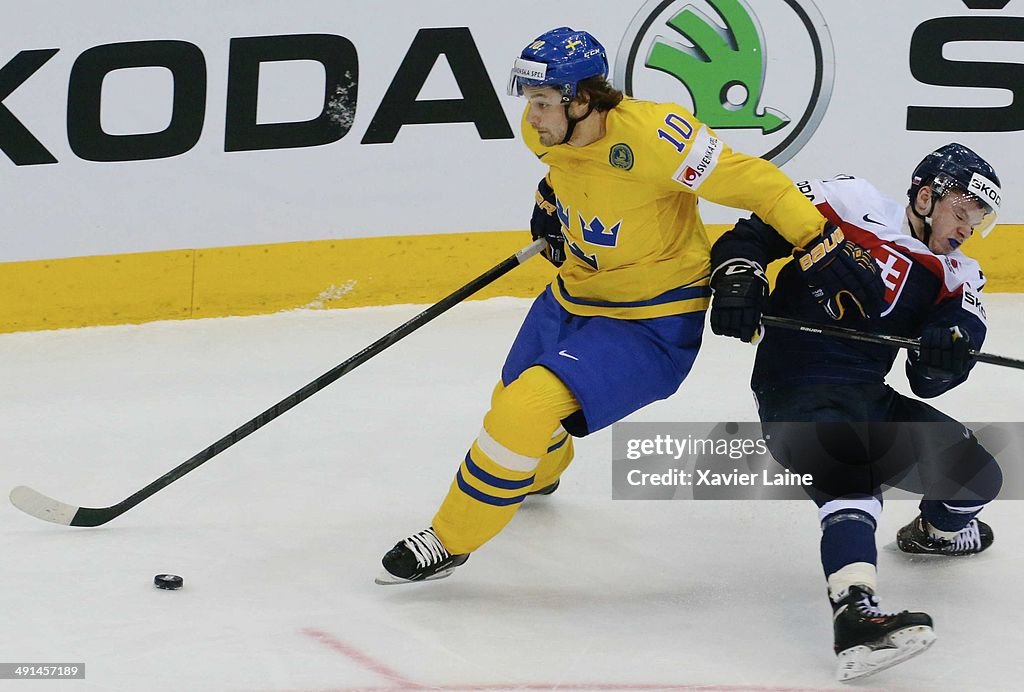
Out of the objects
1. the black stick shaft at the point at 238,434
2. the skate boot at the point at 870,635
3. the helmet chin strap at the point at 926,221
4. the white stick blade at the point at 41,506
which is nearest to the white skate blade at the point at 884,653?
the skate boot at the point at 870,635

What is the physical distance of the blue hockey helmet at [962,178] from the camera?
287cm

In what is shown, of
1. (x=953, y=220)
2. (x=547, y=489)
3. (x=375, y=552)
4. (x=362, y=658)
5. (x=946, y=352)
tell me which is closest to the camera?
(x=362, y=658)

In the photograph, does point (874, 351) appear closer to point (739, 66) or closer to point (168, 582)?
point (168, 582)

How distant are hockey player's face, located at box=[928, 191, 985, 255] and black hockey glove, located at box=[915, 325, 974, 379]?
0.21 metres

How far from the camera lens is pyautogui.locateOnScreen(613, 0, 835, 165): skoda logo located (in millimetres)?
4805

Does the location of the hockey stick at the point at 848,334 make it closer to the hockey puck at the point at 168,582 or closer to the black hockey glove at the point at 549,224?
the black hockey glove at the point at 549,224

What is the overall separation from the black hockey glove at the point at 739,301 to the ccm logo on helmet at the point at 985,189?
1.53 feet

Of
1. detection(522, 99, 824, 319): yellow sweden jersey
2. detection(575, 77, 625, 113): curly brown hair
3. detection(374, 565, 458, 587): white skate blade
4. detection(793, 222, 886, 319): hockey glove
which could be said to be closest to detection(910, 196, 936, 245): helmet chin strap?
detection(793, 222, 886, 319): hockey glove

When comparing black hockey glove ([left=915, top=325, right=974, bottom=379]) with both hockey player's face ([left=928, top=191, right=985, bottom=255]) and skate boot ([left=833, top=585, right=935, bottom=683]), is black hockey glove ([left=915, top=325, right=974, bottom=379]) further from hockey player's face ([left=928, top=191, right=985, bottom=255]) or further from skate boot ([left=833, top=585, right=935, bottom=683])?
skate boot ([left=833, top=585, right=935, bottom=683])

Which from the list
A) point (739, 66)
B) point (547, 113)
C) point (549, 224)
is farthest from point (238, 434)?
point (739, 66)

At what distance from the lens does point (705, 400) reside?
166 inches

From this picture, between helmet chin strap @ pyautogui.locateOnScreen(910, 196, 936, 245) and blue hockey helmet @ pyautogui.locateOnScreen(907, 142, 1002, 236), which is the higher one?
blue hockey helmet @ pyautogui.locateOnScreen(907, 142, 1002, 236)

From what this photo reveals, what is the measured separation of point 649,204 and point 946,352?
68cm

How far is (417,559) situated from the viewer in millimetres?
2918
